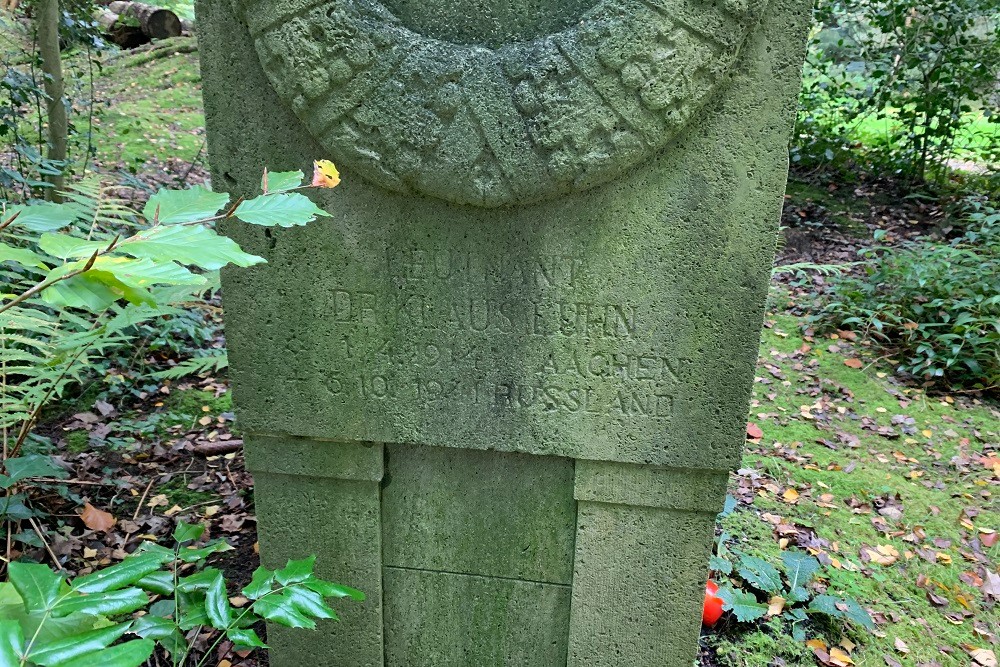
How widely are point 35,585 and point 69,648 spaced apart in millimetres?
185

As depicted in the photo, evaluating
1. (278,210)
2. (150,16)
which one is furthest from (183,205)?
(150,16)

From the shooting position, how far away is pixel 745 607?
9.02 ft

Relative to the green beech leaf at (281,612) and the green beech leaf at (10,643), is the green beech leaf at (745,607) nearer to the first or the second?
the green beech leaf at (281,612)

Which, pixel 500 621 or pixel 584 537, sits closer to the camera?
pixel 584 537

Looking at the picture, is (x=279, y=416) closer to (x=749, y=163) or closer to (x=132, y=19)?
(x=749, y=163)

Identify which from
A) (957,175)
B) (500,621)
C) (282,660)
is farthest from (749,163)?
(957,175)

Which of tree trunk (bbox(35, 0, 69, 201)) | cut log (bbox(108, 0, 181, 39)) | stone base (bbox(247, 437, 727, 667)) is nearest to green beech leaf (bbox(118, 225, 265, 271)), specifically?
stone base (bbox(247, 437, 727, 667))

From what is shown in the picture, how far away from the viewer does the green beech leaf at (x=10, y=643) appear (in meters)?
0.93

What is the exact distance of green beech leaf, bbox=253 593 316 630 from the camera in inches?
55.0

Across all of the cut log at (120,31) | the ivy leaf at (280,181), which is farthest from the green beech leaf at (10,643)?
the cut log at (120,31)

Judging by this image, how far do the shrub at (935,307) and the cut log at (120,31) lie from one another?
28.0ft

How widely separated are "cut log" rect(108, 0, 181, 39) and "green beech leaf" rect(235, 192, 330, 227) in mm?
9402

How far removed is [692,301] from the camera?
73.6 inches

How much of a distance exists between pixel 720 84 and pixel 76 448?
3227 mm
